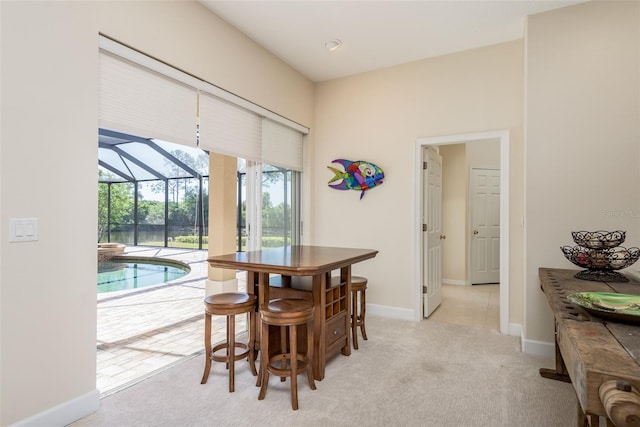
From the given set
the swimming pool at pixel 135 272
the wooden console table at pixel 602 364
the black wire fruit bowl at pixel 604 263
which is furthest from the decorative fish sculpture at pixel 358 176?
the swimming pool at pixel 135 272

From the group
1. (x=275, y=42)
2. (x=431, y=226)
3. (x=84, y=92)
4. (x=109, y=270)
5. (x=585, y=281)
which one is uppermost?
(x=275, y=42)

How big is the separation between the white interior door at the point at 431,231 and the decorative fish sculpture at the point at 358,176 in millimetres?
554

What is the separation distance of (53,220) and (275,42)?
2.57m

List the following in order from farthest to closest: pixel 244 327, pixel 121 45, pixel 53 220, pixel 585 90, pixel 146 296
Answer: pixel 146 296, pixel 244 327, pixel 585 90, pixel 121 45, pixel 53 220

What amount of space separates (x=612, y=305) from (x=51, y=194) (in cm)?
271

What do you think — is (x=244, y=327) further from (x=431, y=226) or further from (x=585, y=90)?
→ (x=585, y=90)

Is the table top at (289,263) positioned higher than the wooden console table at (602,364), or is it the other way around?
the table top at (289,263)

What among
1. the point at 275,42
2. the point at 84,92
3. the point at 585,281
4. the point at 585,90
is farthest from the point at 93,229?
the point at 585,90

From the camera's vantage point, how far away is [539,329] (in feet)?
9.76

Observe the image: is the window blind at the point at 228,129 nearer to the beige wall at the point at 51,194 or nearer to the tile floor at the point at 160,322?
the beige wall at the point at 51,194

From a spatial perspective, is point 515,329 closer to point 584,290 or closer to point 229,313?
point 584,290

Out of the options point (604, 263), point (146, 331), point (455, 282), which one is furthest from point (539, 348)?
point (146, 331)

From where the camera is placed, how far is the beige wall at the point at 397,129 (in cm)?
353

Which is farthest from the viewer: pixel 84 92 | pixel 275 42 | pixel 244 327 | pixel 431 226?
pixel 431 226
